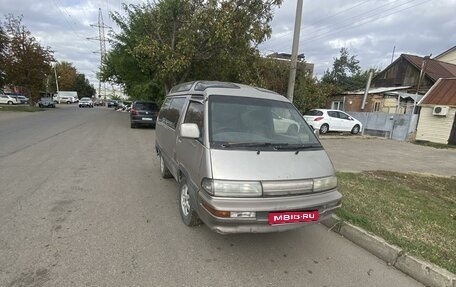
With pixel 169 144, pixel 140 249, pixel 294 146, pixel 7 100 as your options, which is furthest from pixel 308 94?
pixel 7 100

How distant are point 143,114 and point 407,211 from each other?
1448cm

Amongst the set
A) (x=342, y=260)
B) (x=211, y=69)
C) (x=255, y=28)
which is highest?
(x=255, y=28)

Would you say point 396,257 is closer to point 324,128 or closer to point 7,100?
point 324,128

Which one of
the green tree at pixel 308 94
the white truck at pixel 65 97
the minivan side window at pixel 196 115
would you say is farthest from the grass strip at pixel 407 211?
the white truck at pixel 65 97

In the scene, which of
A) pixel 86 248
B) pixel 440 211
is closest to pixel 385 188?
pixel 440 211

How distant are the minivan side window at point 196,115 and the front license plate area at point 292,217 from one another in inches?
49.4

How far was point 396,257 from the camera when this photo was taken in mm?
3404

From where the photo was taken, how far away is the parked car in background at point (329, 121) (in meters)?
17.7

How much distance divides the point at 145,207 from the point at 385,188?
4.70m

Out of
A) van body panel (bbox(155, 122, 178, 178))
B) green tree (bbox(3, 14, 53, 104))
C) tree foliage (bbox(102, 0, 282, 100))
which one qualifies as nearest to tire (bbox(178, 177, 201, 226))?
van body panel (bbox(155, 122, 178, 178))

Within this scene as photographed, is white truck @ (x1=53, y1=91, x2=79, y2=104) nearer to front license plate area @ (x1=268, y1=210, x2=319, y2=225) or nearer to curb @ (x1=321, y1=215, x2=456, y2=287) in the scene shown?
curb @ (x1=321, y1=215, x2=456, y2=287)

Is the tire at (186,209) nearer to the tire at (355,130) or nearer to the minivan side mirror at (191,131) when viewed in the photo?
the minivan side mirror at (191,131)

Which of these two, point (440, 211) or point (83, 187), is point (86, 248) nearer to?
point (83, 187)

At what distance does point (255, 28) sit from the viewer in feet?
47.9
